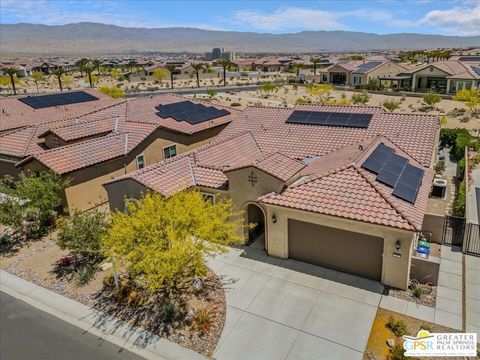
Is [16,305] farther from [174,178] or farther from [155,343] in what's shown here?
[174,178]

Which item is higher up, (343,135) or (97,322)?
(343,135)

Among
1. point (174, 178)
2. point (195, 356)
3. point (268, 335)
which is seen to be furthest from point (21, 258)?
point (268, 335)

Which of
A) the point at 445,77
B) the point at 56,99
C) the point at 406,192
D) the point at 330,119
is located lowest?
the point at 406,192

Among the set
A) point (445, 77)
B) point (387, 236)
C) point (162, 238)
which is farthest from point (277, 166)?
point (445, 77)

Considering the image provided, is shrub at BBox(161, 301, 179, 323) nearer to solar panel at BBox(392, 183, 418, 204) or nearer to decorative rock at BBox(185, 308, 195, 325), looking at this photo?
decorative rock at BBox(185, 308, 195, 325)

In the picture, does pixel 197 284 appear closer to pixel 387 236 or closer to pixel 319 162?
pixel 387 236

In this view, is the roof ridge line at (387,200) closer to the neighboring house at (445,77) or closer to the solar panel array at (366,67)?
the neighboring house at (445,77)

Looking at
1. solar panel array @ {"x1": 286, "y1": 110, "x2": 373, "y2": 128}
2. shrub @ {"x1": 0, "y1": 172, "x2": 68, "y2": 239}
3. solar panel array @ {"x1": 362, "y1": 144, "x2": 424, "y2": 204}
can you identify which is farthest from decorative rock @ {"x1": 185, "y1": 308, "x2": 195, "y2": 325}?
solar panel array @ {"x1": 286, "y1": 110, "x2": 373, "y2": 128}
